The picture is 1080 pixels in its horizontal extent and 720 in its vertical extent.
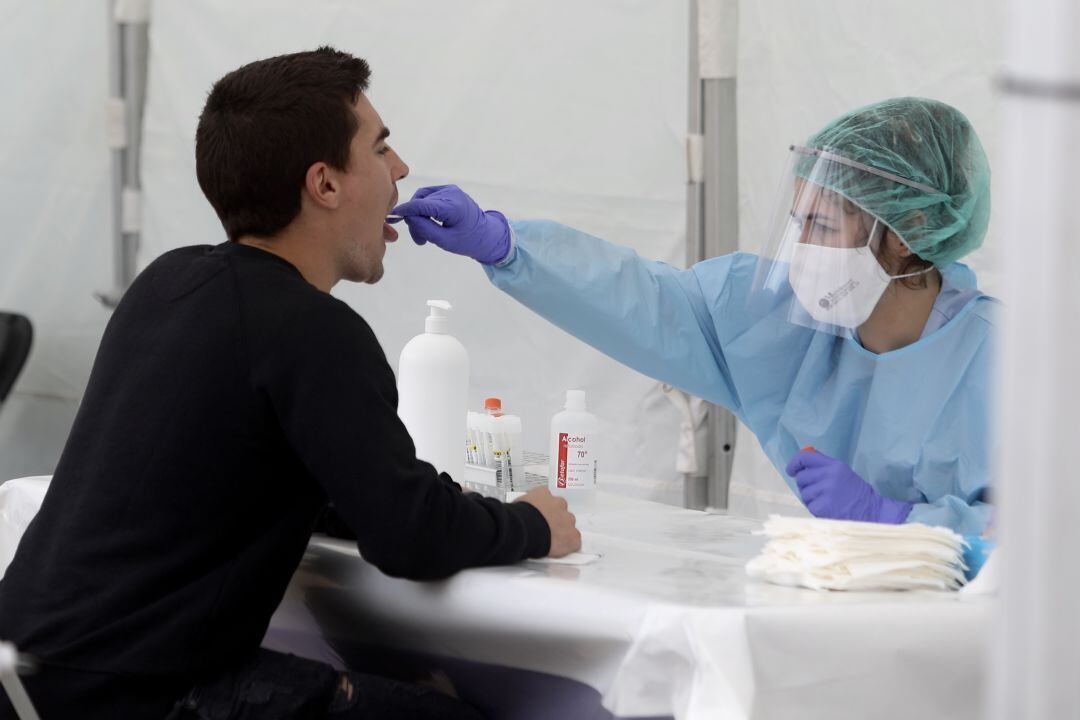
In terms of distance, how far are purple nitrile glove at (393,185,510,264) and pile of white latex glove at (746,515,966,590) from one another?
0.76m

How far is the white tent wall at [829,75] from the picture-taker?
2.39m

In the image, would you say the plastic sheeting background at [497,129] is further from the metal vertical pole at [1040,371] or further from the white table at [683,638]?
the metal vertical pole at [1040,371]

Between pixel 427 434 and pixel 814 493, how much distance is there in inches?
22.3

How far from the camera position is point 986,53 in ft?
7.74

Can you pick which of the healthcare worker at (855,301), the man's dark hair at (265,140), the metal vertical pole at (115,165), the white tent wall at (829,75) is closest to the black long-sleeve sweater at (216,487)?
the man's dark hair at (265,140)

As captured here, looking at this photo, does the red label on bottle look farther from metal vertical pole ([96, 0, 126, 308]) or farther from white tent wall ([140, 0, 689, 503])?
metal vertical pole ([96, 0, 126, 308])

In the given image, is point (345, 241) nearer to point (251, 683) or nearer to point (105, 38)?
point (251, 683)

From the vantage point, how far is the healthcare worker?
5.62ft

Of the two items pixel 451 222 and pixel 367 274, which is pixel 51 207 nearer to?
pixel 451 222

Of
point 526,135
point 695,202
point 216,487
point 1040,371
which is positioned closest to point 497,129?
point 526,135

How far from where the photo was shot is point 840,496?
5.09 feet

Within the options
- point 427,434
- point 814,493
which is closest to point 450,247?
point 427,434

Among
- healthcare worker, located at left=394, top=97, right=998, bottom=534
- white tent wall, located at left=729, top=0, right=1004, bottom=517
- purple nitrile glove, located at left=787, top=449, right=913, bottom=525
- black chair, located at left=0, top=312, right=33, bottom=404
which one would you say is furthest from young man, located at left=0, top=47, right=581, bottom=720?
black chair, located at left=0, top=312, right=33, bottom=404

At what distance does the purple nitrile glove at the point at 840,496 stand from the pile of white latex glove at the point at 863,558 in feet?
0.90
